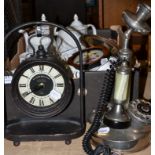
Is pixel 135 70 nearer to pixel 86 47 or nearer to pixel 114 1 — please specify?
pixel 86 47

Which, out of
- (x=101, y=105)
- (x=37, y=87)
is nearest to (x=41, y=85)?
(x=37, y=87)

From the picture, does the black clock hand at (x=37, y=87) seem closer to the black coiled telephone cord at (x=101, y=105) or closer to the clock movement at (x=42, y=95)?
the clock movement at (x=42, y=95)

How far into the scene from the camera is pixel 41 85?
93 cm

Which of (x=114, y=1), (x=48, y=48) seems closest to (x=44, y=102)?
(x=48, y=48)

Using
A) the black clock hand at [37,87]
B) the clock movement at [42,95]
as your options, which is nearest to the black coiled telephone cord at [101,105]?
the clock movement at [42,95]

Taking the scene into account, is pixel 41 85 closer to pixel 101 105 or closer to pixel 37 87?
pixel 37 87

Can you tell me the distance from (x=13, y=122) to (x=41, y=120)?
74mm

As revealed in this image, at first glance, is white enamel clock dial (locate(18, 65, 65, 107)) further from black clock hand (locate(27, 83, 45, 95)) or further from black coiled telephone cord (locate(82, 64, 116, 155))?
black coiled telephone cord (locate(82, 64, 116, 155))

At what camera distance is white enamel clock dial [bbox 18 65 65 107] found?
92cm

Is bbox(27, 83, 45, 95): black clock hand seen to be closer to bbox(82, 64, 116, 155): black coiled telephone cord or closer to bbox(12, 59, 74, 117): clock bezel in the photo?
bbox(12, 59, 74, 117): clock bezel

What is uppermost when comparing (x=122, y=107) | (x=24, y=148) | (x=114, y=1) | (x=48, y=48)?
(x=114, y=1)

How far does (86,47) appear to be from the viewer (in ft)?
3.84

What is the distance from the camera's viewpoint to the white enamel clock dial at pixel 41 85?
919mm

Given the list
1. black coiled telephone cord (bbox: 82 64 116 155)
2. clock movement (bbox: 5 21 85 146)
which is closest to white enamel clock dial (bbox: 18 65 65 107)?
clock movement (bbox: 5 21 85 146)
